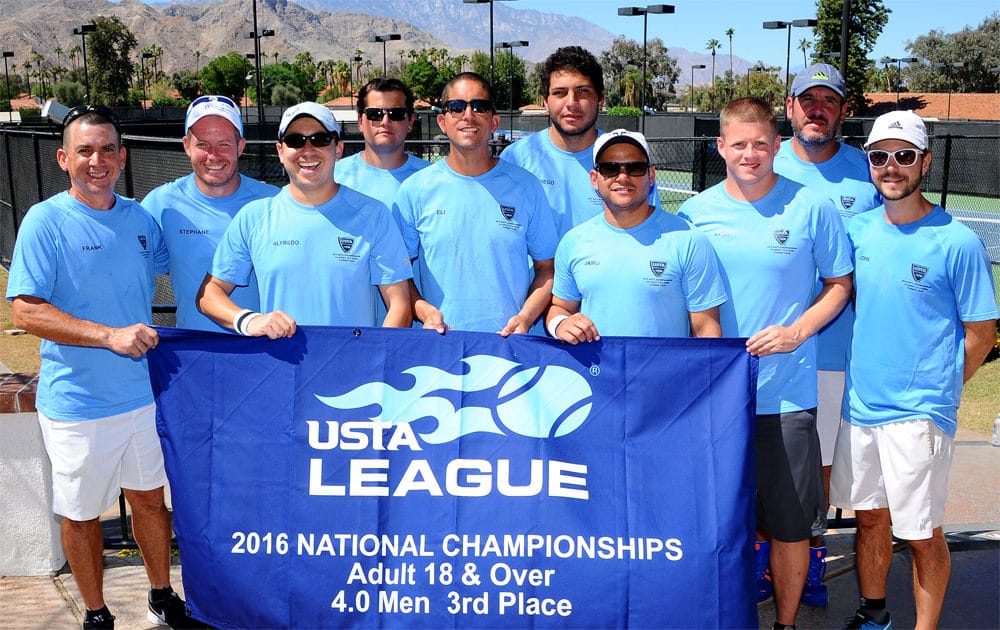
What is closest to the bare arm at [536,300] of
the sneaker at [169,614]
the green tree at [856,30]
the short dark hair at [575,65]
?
the short dark hair at [575,65]

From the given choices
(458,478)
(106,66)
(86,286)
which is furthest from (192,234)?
(106,66)

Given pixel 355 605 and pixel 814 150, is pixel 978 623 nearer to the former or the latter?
pixel 814 150

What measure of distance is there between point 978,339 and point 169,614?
3.82 meters

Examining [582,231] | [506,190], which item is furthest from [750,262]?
[506,190]

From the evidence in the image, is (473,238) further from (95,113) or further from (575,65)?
(95,113)

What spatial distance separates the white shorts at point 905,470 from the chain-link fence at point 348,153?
17.2ft

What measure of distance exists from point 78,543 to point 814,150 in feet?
13.3

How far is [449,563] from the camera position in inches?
157

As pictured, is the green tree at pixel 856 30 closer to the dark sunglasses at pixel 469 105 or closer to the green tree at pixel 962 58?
the green tree at pixel 962 58

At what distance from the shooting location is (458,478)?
405 cm

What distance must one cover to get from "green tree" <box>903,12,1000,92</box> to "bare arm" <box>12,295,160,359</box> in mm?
107636

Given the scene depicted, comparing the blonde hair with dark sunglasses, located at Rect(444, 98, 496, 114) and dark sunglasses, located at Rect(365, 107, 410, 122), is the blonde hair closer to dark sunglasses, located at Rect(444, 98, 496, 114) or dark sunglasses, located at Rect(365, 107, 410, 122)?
dark sunglasses, located at Rect(444, 98, 496, 114)

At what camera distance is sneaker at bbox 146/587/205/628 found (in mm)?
4570

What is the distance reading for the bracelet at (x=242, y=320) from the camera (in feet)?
13.4
